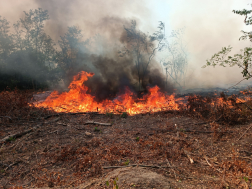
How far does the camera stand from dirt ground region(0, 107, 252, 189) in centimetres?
368

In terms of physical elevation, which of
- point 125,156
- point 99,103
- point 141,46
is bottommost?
point 125,156

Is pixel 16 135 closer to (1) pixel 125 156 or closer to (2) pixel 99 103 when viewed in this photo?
(1) pixel 125 156

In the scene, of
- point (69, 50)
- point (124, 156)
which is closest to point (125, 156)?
point (124, 156)

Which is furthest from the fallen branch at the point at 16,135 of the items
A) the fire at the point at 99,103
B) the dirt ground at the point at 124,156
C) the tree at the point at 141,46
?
the tree at the point at 141,46

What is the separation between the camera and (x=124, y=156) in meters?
5.34

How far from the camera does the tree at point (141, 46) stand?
2155 cm

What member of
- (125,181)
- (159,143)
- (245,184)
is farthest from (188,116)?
(125,181)

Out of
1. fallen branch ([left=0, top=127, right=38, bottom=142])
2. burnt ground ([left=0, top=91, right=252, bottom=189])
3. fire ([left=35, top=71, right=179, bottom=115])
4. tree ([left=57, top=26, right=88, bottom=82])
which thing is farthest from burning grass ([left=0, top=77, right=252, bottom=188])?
tree ([left=57, top=26, right=88, bottom=82])

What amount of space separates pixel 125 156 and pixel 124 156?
1.4 inches

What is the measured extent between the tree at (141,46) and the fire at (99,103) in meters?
7.73

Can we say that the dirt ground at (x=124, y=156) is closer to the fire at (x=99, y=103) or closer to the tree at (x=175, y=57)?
the fire at (x=99, y=103)

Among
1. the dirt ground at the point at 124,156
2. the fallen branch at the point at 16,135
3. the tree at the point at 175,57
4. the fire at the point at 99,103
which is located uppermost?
the tree at the point at 175,57

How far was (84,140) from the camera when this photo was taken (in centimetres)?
681

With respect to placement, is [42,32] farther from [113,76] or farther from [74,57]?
[113,76]
